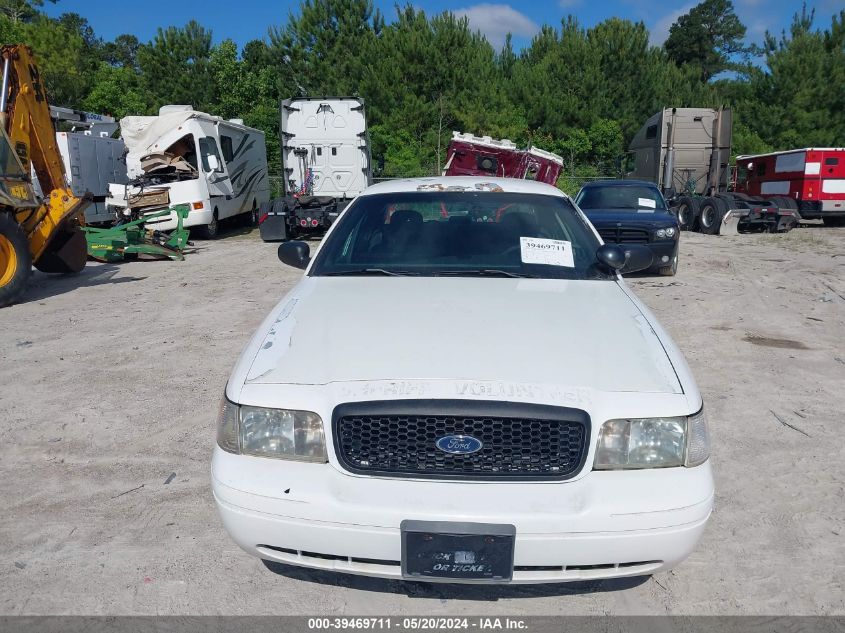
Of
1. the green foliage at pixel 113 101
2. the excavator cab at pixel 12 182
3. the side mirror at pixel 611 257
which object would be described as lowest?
the side mirror at pixel 611 257

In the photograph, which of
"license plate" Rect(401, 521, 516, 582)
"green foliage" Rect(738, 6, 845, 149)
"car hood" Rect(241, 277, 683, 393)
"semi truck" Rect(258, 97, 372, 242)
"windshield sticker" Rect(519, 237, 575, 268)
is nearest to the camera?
"license plate" Rect(401, 521, 516, 582)

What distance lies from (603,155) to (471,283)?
3622cm

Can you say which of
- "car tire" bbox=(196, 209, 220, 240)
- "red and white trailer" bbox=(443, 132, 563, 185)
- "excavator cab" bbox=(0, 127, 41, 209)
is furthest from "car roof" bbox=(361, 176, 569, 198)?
"red and white trailer" bbox=(443, 132, 563, 185)

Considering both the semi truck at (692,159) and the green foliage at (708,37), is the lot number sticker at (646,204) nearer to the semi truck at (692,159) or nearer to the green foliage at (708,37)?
the semi truck at (692,159)

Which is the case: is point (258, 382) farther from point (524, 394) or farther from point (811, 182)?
point (811, 182)

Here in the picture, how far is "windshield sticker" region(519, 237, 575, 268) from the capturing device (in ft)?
12.2

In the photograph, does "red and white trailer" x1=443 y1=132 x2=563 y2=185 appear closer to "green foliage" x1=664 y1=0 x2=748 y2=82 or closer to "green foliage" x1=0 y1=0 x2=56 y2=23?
"green foliage" x1=0 y1=0 x2=56 y2=23

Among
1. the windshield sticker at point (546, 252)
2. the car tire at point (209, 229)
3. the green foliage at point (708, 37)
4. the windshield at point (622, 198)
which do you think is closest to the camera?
the windshield sticker at point (546, 252)

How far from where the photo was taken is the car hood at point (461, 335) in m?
2.47

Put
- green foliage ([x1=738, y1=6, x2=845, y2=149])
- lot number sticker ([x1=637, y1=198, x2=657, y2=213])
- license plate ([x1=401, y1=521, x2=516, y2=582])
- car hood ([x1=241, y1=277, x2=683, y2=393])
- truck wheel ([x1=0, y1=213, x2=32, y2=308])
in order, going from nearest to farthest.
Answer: license plate ([x1=401, y1=521, x2=516, y2=582]) < car hood ([x1=241, y1=277, x2=683, y2=393]) < truck wheel ([x1=0, y1=213, x2=32, y2=308]) < lot number sticker ([x1=637, y1=198, x2=657, y2=213]) < green foliage ([x1=738, y1=6, x2=845, y2=149])

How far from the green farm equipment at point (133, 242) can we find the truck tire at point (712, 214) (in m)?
13.3

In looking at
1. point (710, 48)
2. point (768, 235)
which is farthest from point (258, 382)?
point (710, 48)

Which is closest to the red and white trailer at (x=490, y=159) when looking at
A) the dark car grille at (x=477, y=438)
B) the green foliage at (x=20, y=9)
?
the dark car grille at (x=477, y=438)

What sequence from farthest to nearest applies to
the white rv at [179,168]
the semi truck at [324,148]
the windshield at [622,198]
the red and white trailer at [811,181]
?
the red and white trailer at [811,181], the semi truck at [324,148], the white rv at [179,168], the windshield at [622,198]
